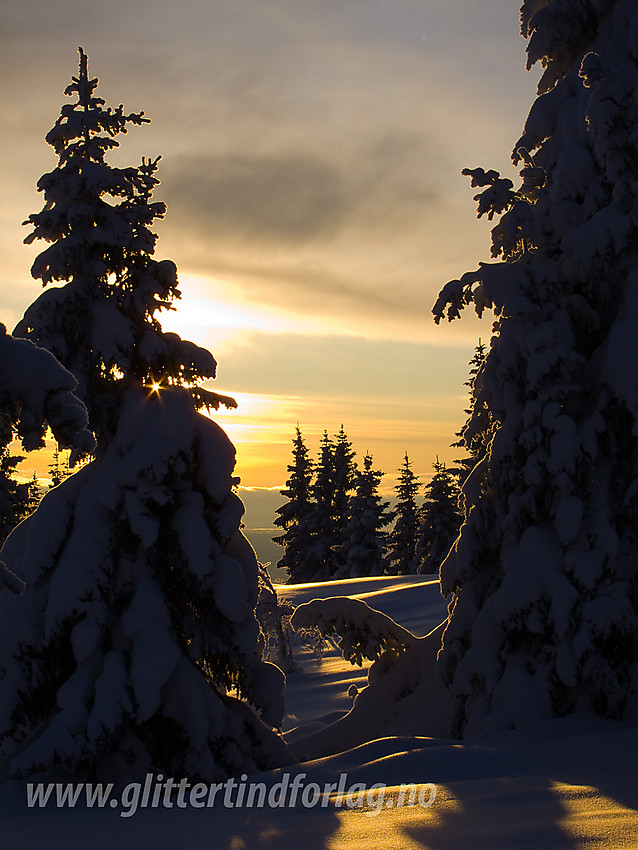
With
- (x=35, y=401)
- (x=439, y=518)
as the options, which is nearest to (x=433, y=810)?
(x=35, y=401)

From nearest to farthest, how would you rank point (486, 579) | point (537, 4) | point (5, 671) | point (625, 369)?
point (5, 671)
point (625, 369)
point (486, 579)
point (537, 4)

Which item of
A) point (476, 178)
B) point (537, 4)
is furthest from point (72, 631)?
point (537, 4)

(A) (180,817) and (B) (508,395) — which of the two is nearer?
(A) (180,817)

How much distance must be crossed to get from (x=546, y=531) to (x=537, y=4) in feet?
31.9

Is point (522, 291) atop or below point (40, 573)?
atop

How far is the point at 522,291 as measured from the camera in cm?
988

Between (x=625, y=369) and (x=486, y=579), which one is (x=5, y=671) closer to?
(x=486, y=579)

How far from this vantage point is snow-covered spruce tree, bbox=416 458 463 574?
4312 cm

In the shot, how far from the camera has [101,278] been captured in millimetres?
10055

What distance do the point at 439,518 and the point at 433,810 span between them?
39.2 metres

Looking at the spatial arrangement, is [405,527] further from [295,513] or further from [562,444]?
[562,444]

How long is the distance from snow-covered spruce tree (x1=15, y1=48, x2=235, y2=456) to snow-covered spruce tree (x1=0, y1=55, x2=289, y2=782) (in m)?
0.02

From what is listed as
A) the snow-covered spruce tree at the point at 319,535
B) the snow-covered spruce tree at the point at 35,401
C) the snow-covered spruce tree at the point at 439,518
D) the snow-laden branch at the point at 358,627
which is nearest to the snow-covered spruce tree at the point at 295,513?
the snow-covered spruce tree at the point at 319,535

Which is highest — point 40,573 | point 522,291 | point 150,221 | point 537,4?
point 537,4
